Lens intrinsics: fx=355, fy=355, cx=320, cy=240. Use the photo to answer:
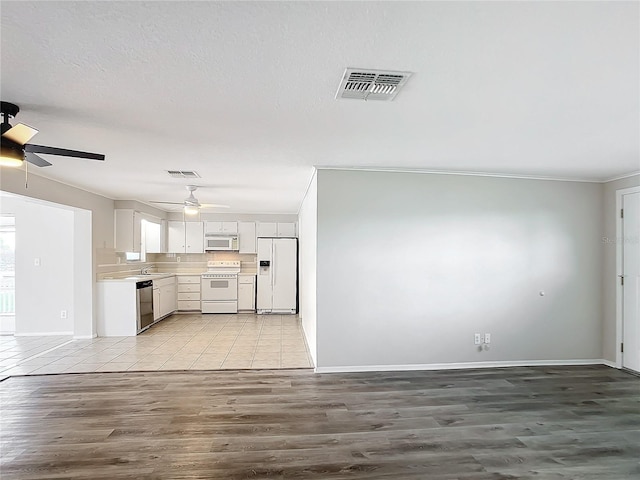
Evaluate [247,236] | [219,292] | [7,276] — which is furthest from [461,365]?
[7,276]

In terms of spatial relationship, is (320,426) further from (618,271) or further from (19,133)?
(618,271)

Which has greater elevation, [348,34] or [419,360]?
[348,34]

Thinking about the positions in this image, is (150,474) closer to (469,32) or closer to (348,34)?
(348,34)

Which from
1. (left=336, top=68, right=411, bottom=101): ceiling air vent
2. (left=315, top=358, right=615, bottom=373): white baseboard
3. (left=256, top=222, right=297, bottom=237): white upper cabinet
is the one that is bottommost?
(left=315, top=358, right=615, bottom=373): white baseboard

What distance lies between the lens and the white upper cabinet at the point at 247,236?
838 cm

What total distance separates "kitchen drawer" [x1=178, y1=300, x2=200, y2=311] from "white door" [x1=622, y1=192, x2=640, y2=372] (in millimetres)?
7481

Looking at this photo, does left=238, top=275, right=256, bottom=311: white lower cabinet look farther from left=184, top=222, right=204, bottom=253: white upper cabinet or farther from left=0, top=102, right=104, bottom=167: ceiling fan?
left=0, top=102, right=104, bottom=167: ceiling fan

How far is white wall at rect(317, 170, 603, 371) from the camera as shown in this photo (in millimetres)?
4148

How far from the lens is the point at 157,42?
5.34 feet

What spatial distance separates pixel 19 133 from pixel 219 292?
20.0 ft

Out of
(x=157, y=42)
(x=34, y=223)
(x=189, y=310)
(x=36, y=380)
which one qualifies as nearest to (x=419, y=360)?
(x=157, y=42)

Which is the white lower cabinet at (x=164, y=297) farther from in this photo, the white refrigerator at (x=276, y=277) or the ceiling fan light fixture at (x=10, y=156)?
the ceiling fan light fixture at (x=10, y=156)

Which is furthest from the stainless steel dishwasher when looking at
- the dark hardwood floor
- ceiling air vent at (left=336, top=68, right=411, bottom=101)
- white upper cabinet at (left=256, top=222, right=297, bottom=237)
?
ceiling air vent at (left=336, top=68, right=411, bottom=101)

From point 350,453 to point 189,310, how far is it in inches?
250
